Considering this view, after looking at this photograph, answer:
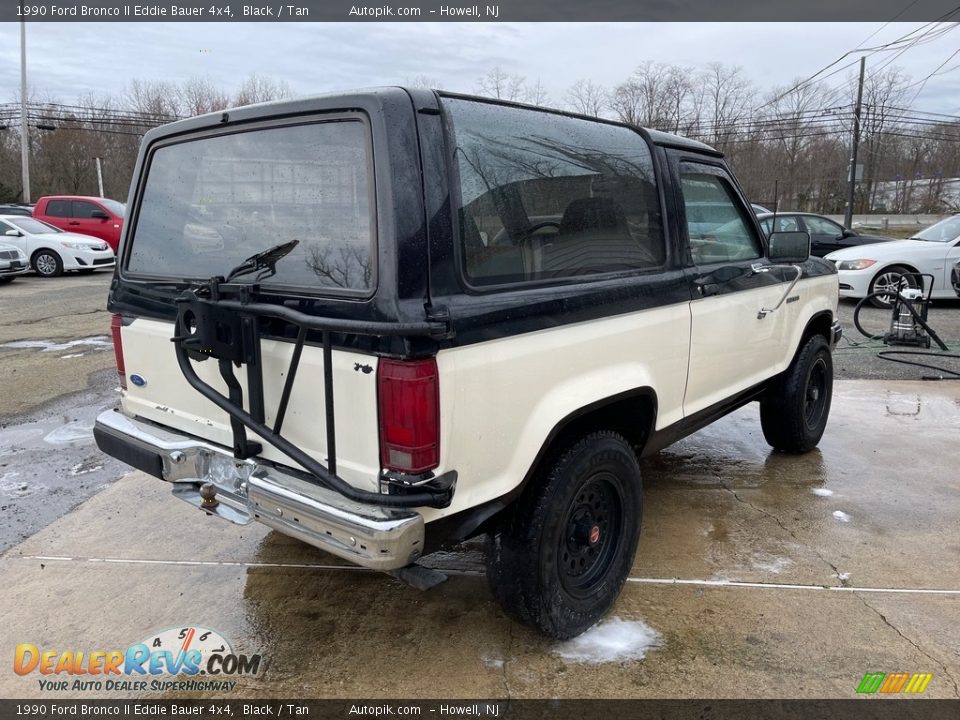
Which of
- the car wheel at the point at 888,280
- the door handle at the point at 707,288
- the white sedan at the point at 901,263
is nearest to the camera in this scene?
the door handle at the point at 707,288

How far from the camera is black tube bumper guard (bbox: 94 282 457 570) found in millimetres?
2076

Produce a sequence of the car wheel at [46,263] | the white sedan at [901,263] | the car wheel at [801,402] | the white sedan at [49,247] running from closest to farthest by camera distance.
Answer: the car wheel at [801,402], the white sedan at [901,263], the white sedan at [49,247], the car wheel at [46,263]

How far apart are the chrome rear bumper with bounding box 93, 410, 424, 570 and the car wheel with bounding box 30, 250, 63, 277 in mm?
15142

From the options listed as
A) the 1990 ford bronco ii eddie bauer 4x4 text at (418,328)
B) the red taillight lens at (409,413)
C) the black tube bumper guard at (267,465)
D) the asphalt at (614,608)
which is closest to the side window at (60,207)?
the asphalt at (614,608)

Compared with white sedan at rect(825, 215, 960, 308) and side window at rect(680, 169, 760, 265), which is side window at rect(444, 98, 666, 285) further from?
white sedan at rect(825, 215, 960, 308)

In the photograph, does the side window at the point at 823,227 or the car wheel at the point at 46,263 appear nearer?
the side window at the point at 823,227

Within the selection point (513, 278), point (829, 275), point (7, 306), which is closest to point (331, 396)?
point (513, 278)

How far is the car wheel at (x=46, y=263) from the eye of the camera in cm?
1565

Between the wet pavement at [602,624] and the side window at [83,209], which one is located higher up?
the side window at [83,209]

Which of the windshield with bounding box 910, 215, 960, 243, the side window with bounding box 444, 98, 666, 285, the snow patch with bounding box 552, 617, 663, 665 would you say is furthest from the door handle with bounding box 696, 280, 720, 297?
the windshield with bounding box 910, 215, 960, 243

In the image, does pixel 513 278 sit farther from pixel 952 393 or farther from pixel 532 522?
pixel 952 393

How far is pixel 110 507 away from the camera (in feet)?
13.2

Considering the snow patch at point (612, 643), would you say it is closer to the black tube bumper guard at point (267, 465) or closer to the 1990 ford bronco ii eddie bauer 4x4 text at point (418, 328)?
the 1990 ford bronco ii eddie bauer 4x4 text at point (418, 328)

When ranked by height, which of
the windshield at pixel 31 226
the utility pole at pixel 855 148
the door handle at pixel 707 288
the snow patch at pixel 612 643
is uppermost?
the utility pole at pixel 855 148
